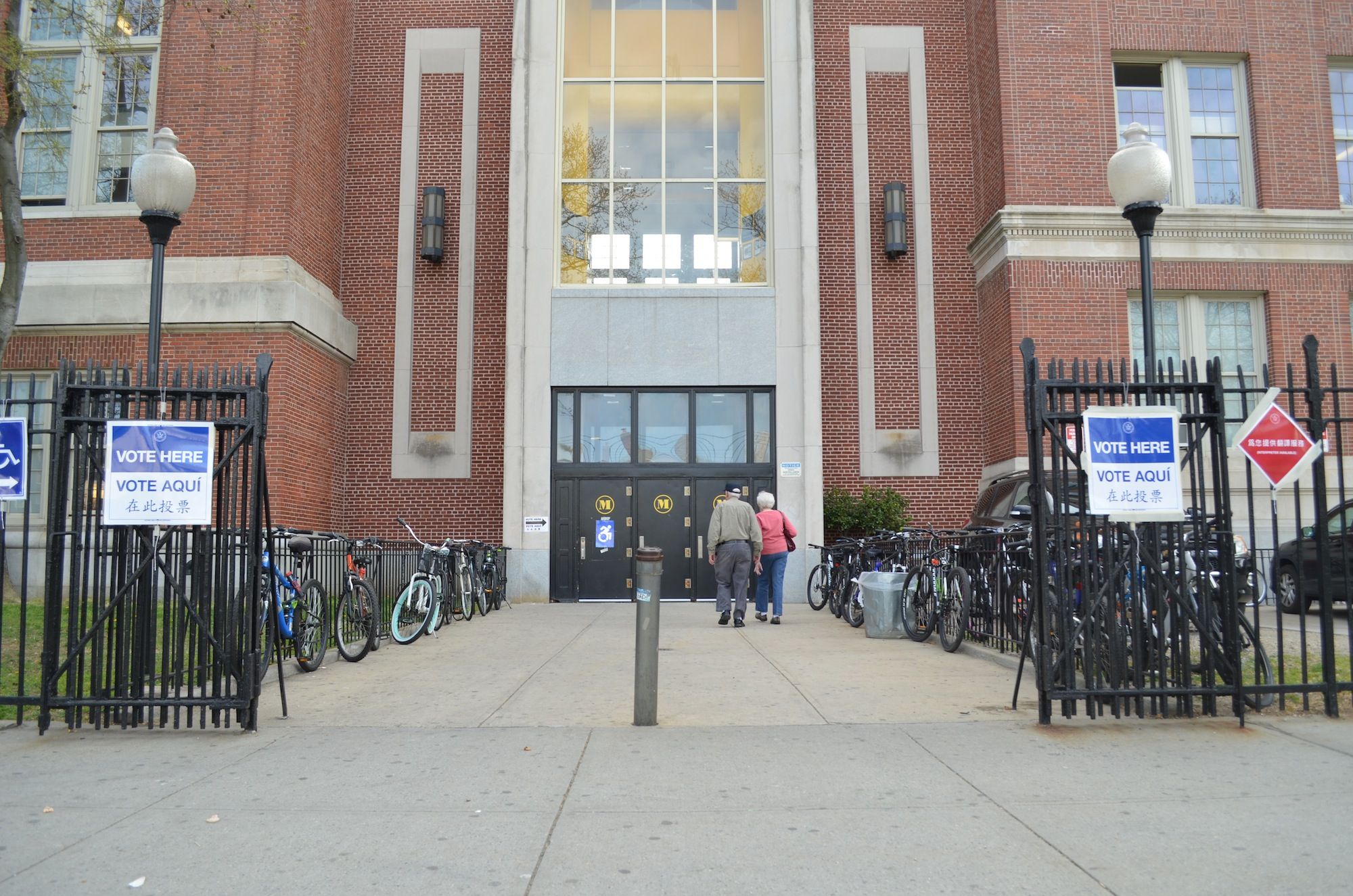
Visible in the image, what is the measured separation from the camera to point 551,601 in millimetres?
18281

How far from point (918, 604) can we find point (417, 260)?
42.1 ft

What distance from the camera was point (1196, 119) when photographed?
18969 mm

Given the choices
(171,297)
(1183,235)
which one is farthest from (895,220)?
(171,297)

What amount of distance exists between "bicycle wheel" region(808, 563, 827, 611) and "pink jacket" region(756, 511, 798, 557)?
258 centimetres

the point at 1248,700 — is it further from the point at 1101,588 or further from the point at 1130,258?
the point at 1130,258

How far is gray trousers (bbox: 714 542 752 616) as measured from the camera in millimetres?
13555

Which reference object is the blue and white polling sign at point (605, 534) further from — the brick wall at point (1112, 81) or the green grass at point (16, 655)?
the brick wall at point (1112, 81)

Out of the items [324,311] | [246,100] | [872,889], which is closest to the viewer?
[872,889]

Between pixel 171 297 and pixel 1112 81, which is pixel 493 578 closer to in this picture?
pixel 171 297

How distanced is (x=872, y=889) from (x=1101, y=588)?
3.39 m

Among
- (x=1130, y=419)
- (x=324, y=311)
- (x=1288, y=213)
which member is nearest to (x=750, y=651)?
(x=1130, y=419)

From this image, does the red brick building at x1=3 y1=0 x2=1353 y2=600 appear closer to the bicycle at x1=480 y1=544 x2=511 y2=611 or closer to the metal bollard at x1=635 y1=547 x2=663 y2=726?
the bicycle at x1=480 y1=544 x2=511 y2=611

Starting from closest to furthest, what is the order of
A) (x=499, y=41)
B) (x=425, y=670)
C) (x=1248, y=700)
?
Answer: 1. (x=1248, y=700)
2. (x=425, y=670)
3. (x=499, y=41)

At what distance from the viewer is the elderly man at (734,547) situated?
1362cm
